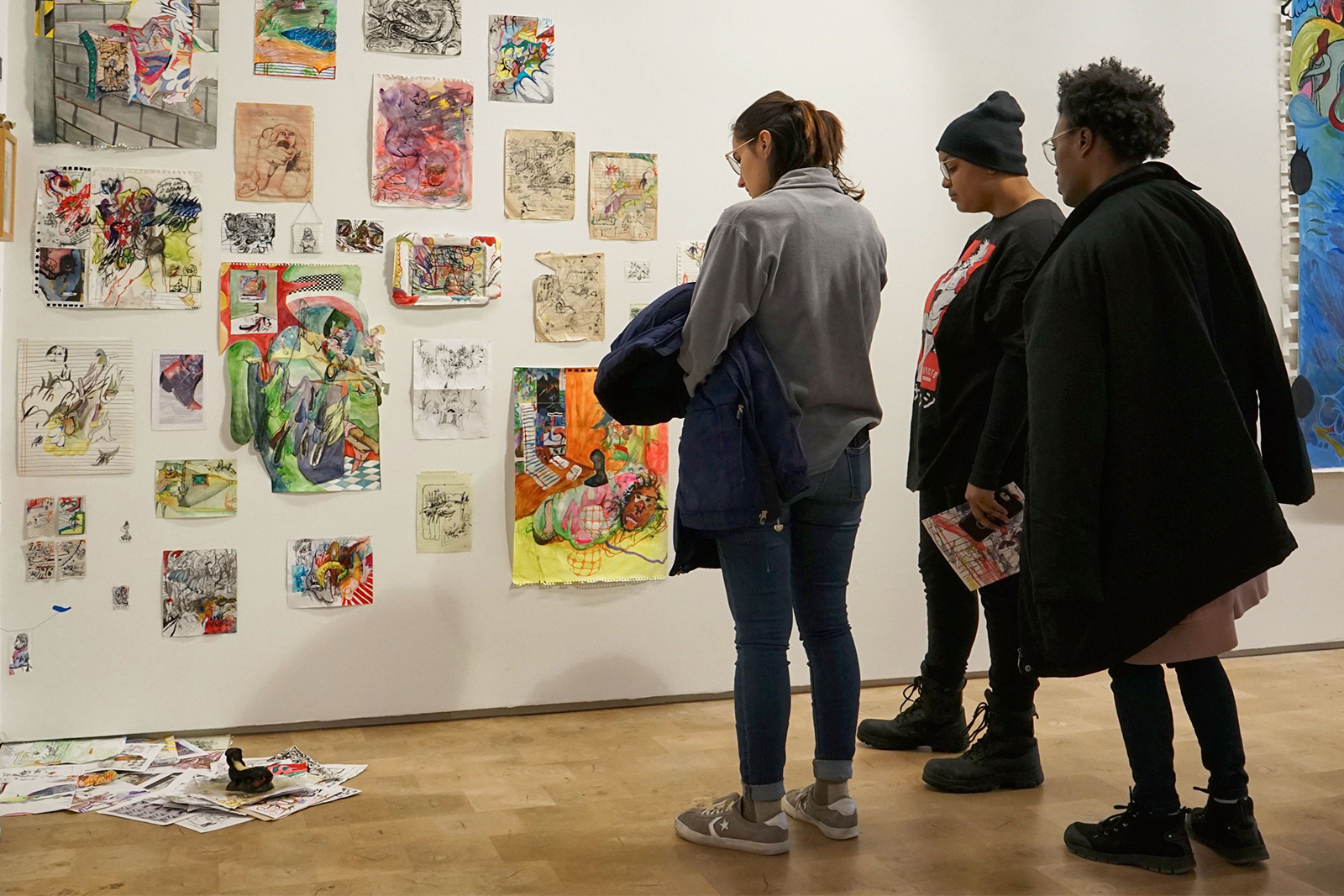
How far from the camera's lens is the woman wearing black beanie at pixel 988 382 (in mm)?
2223

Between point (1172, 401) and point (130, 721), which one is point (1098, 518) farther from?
point (130, 721)

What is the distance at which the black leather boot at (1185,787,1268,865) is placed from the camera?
202 cm

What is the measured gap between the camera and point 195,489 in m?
2.83

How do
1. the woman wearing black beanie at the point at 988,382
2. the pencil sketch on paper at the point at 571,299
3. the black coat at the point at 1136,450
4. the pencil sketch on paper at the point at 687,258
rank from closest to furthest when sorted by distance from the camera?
the black coat at the point at 1136,450 < the woman wearing black beanie at the point at 988,382 < the pencil sketch on paper at the point at 571,299 < the pencil sketch on paper at the point at 687,258

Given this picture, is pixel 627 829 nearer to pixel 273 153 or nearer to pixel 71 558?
pixel 71 558

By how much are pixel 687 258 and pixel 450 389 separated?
72 cm

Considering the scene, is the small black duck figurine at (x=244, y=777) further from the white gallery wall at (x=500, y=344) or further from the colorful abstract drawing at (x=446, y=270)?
the colorful abstract drawing at (x=446, y=270)

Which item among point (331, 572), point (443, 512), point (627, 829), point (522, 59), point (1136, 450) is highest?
point (522, 59)

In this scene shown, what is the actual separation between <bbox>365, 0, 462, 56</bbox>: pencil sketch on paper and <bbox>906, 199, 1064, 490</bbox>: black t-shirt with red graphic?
1383mm

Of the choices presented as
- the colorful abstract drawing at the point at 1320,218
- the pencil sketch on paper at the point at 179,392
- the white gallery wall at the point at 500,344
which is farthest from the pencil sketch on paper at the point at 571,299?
the colorful abstract drawing at the point at 1320,218

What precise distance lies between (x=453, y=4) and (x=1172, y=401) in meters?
2.03

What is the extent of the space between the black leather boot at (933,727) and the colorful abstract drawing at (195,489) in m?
1.64

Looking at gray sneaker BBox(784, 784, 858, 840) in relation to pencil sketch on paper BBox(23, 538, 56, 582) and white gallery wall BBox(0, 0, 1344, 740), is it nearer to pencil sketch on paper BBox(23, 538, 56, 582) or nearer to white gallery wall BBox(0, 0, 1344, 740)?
white gallery wall BBox(0, 0, 1344, 740)

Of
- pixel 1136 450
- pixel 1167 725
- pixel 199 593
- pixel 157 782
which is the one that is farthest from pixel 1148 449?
pixel 199 593
